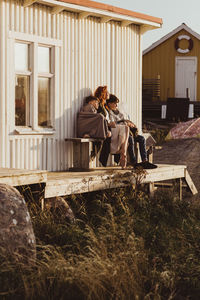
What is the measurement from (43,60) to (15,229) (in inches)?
185

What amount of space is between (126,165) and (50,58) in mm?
2610

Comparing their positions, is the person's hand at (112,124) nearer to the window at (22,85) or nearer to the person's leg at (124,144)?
the person's leg at (124,144)

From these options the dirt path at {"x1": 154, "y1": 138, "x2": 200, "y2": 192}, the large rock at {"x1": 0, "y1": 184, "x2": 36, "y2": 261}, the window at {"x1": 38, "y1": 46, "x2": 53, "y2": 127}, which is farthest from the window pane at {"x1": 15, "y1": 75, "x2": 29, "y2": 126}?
the dirt path at {"x1": 154, "y1": 138, "x2": 200, "y2": 192}

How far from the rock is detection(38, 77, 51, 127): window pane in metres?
1.82

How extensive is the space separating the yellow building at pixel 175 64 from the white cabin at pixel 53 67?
17451 mm

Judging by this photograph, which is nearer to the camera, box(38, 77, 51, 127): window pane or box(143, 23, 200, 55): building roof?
box(38, 77, 51, 127): window pane

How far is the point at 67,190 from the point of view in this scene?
9305 millimetres

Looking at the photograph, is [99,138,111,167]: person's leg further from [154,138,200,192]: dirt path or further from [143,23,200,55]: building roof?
[143,23,200,55]: building roof

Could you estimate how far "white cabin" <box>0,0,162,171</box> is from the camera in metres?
9.77

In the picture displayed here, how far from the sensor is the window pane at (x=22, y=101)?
9992 millimetres

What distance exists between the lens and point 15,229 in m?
6.43

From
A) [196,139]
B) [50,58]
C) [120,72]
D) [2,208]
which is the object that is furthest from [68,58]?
[196,139]

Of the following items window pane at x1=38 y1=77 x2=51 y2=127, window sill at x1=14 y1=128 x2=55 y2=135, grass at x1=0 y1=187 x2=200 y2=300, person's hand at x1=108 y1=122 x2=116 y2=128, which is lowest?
grass at x1=0 y1=187 x2=200 y2=300

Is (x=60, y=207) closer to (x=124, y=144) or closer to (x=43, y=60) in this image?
(x=124, y=144)
